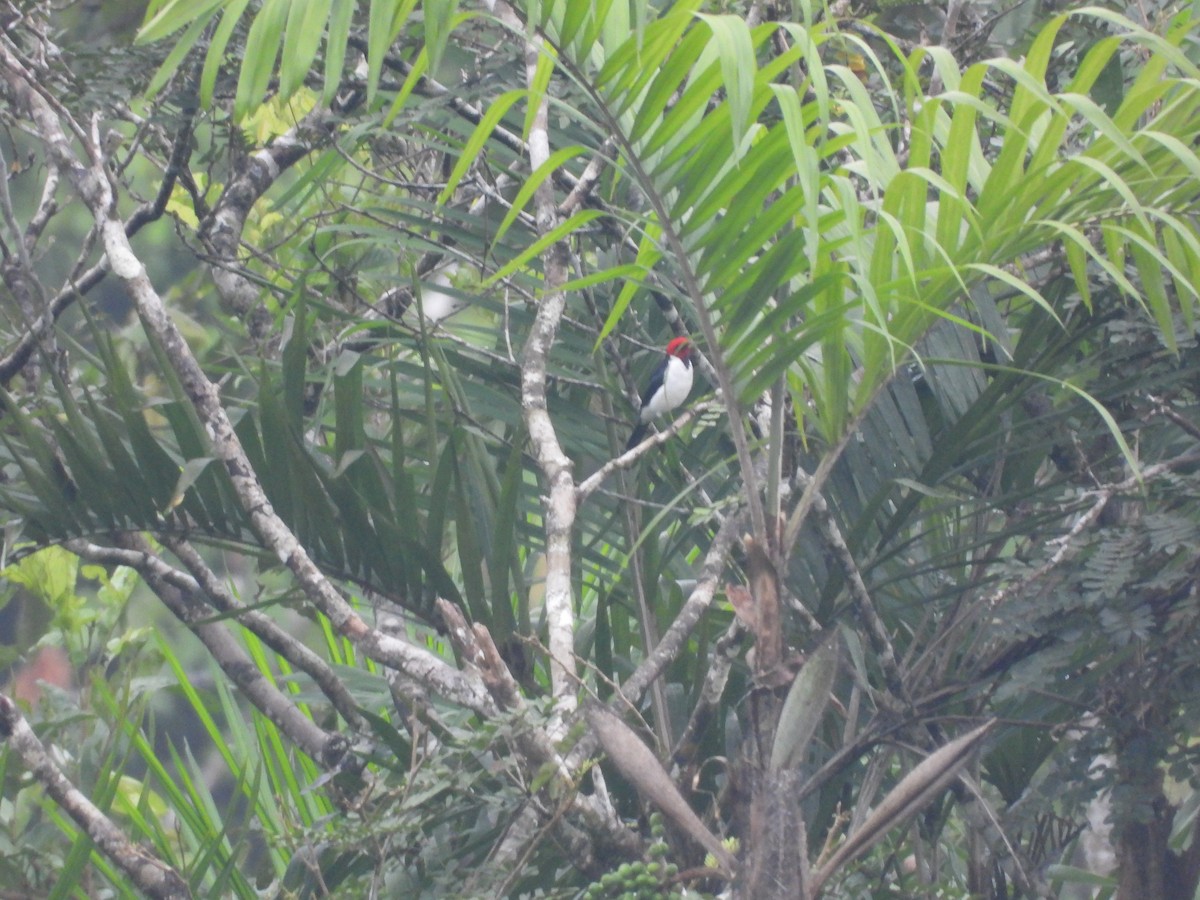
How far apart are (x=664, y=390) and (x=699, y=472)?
41 cm

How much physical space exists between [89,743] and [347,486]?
156cm

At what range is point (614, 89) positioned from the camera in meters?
1.22

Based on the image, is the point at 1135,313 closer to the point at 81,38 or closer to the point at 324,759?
the point at 324,759

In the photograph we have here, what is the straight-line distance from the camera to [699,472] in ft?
7.27

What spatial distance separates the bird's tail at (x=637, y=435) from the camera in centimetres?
232

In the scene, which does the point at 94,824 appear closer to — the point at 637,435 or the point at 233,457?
the point at 233,457

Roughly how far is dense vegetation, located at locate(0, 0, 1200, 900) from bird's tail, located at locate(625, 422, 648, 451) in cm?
8

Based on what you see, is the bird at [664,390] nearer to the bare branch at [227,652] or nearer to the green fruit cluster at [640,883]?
the bare branch at [227,652]

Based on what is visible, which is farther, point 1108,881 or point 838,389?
point 1108,881

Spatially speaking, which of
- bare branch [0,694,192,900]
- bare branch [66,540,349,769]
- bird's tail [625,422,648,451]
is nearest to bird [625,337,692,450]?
bird's tail [625,422,648,451]

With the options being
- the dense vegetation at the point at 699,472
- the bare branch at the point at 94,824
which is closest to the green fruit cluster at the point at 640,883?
the dense vegetation at the point at 699,472

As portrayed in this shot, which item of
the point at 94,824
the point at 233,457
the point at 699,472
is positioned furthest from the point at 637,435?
the point at 94,824

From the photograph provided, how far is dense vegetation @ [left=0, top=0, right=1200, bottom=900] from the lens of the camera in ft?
4.06

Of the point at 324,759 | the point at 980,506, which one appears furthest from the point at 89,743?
the point at 980,506
